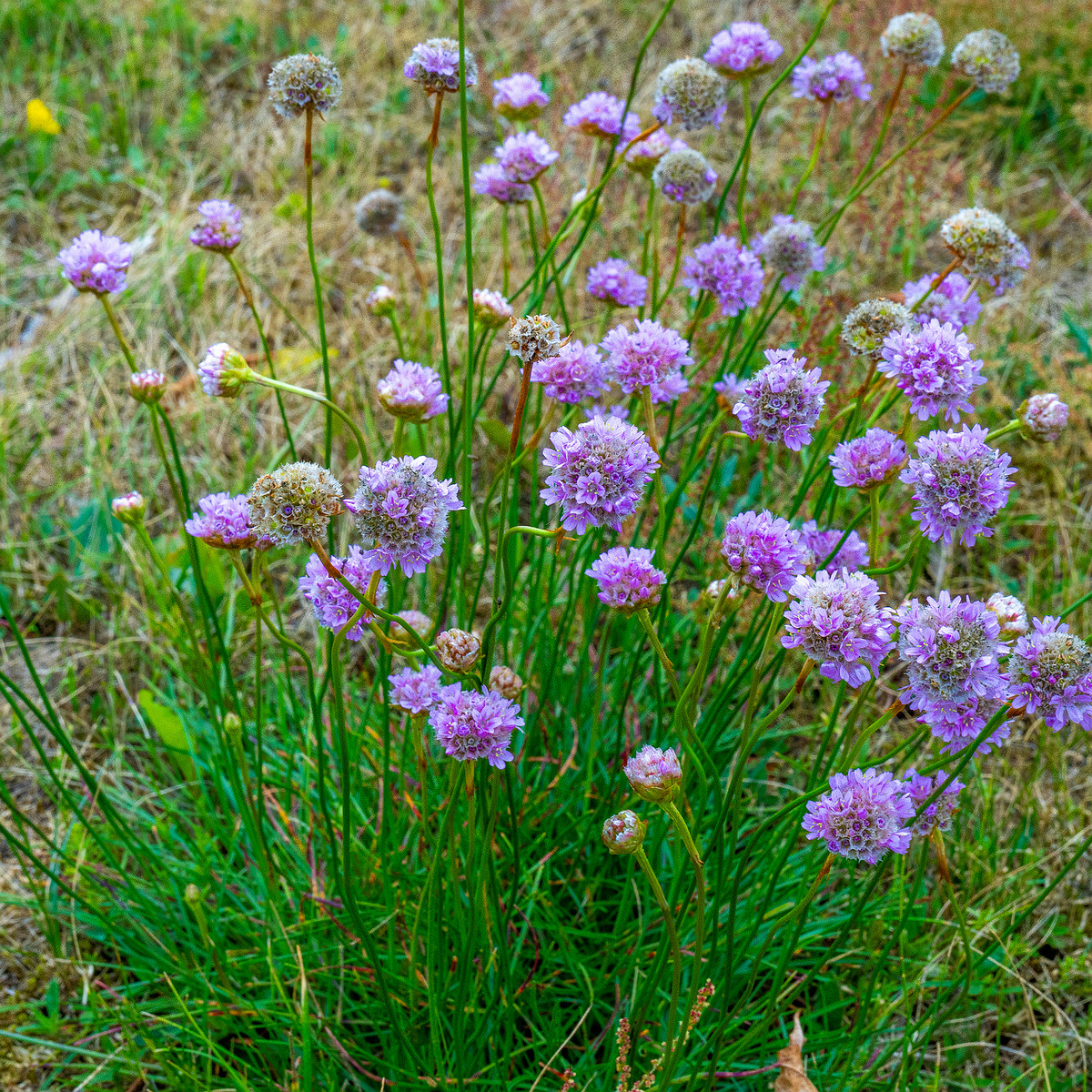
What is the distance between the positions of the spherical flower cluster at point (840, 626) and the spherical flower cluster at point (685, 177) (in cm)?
101

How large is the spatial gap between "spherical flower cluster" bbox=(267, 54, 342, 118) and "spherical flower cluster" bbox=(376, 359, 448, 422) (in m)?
0.40

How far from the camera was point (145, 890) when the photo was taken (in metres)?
2.11

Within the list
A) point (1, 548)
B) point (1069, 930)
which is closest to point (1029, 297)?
point (1069, 930)

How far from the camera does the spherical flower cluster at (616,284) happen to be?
1826 mm

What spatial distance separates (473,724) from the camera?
1.21 meters

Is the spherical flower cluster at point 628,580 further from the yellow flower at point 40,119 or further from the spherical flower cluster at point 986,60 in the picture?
the yellow flower at point 40,119

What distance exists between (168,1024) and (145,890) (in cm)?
34

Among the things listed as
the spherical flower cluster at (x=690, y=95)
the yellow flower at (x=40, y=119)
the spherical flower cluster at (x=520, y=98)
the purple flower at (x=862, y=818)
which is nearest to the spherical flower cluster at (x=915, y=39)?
the spherical flower cluster at (x=690, y=95)

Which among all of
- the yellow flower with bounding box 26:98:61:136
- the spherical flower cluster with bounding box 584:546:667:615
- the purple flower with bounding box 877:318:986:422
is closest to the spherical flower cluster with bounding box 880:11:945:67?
the purple flower with bounding box 877:318:986:422

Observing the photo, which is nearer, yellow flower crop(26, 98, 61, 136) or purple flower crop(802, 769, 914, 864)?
purple flower crop(802, 769, 914, 864)

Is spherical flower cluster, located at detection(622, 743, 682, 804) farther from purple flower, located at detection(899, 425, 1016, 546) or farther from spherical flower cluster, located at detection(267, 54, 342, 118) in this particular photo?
spherical flower cluster, located at detection(267, 54, 342, 118)

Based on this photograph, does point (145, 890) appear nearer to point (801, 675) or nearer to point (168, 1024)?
point (168, 1024)

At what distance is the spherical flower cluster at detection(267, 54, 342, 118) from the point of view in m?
1.44

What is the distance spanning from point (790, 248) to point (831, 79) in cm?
42
